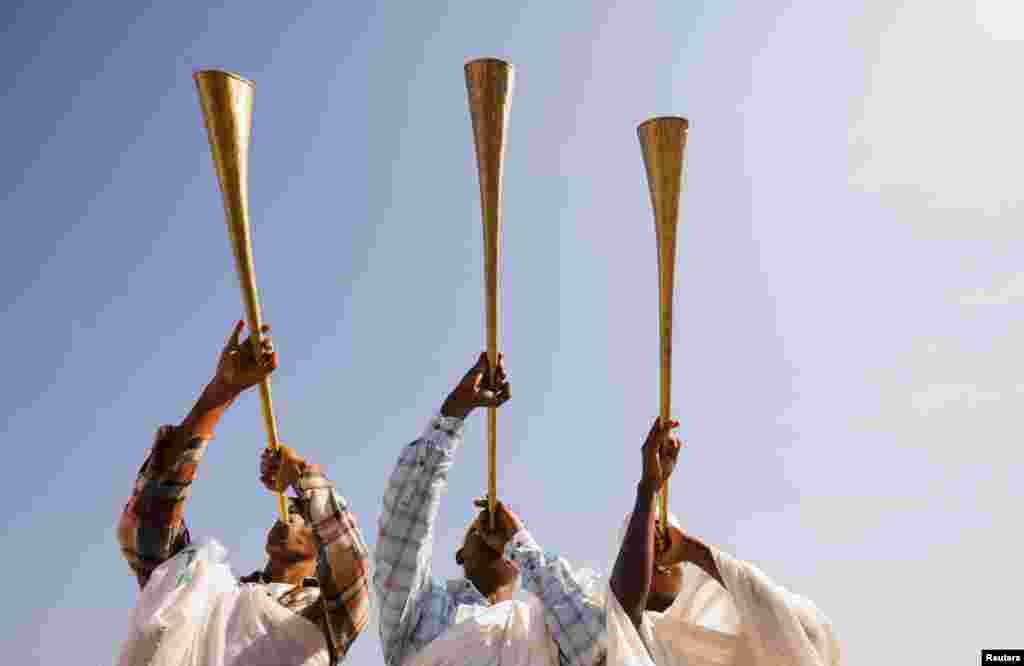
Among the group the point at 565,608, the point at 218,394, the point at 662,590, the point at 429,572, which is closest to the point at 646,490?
the point at 565,608

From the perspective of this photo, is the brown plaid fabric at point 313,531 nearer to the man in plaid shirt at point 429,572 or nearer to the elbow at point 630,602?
the man in plaid shirt at point 429,572

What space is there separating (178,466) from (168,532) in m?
0.35

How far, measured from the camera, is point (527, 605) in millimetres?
6566

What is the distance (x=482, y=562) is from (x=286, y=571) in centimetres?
115

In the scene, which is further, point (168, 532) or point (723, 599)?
point (723, 599)

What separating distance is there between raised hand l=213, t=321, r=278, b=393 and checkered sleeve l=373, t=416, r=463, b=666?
89 centimetres

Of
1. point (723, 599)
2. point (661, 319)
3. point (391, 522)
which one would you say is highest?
point (661, 319)

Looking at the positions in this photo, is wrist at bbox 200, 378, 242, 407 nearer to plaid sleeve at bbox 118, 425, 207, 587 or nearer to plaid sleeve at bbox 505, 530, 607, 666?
plaid sleeve at bbox 118, 425, 207, 587

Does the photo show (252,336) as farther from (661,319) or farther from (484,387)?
(661,319)

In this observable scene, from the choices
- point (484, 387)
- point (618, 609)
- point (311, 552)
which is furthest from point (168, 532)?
point (618, 609)

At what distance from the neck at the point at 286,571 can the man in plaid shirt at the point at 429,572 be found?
0.80 meters

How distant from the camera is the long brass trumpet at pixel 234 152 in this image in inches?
231

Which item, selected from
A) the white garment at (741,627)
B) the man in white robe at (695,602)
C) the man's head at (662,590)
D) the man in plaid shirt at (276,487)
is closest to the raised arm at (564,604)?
the man in white robe at (695,602)

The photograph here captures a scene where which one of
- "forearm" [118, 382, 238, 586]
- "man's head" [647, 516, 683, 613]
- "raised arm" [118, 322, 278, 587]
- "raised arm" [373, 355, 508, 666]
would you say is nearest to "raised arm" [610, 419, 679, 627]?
"man's head" [647, 516, 683, 613]
